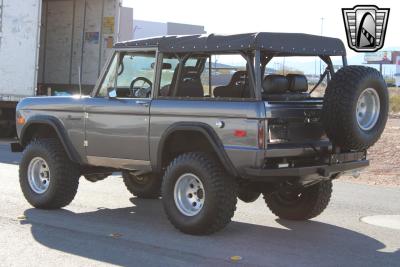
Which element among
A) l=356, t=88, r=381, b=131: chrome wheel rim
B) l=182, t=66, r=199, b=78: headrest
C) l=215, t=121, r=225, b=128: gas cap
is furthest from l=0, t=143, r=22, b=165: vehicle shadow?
l=356, t=88, r=381, b=131: chrome wheel rim

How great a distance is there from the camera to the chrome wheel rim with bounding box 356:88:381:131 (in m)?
6.70

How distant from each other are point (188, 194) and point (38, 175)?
2458 millimetres

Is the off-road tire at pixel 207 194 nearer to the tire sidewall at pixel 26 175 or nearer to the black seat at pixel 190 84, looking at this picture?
the black seat at pixel 190 84

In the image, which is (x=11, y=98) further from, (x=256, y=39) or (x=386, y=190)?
(x=256, y=39)

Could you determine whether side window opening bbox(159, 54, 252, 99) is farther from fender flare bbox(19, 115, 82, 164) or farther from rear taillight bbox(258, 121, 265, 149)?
fender flare bbox(19, 115, 82, 164)

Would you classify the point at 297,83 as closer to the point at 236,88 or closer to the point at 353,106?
the point at 236,88

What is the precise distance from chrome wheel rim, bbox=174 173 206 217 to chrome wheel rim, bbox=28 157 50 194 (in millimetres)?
2167

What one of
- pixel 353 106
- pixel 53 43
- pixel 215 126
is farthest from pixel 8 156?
pixel 353 106

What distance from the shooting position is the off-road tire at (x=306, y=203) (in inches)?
297

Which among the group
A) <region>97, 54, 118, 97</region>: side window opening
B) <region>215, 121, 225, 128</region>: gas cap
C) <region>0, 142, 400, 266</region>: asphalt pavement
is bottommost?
<region>0, 142, 400, 266</region>: asphalt pavement

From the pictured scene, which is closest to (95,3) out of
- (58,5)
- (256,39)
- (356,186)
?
(58,5)

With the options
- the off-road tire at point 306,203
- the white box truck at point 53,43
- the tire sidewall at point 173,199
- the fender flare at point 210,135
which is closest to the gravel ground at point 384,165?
the off-road tire at point 306,203

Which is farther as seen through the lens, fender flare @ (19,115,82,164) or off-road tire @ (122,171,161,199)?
off-road tire @ (122,171,161,199)

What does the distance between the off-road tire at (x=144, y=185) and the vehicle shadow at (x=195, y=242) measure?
96cm
